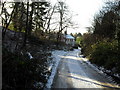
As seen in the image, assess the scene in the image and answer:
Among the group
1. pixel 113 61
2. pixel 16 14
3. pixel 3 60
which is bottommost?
pixel 113 61

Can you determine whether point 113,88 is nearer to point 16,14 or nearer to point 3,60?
point 3,60

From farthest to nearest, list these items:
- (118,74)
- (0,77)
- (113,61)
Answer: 1. (113,61)
2. (118,74)
3. (0,77)

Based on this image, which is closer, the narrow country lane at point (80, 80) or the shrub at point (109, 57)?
the narrow country lane at point (80, 80)

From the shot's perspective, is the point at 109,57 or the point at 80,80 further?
the point at 109,57

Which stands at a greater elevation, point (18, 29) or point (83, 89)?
point (18, 29)

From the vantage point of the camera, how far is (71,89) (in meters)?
6.16

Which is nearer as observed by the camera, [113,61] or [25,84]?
[25,84]

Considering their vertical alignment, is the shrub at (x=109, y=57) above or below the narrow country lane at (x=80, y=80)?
above

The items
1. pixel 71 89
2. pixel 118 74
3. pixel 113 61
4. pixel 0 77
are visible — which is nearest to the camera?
pixel 0 77

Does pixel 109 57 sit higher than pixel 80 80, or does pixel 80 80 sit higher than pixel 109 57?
pixel 109 57

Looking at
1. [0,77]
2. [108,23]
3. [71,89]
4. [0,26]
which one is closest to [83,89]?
[71,89]

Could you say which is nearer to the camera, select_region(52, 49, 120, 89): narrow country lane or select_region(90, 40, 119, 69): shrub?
select_region(52, 49, 120, 89): narrow country lane

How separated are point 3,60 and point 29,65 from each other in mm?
1244

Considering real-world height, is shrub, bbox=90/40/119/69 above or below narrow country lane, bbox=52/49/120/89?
above
